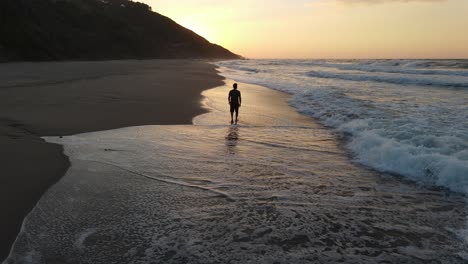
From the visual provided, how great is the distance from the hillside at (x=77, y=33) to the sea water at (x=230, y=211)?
37464 mm

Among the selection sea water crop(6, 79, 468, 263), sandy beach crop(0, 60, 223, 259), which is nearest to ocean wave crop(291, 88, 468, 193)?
sea water crop(6, 79, 468, 263)

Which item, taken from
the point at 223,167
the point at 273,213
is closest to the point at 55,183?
the point at 223,167

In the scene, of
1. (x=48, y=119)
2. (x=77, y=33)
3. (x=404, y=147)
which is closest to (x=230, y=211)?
(x=404, y=147)

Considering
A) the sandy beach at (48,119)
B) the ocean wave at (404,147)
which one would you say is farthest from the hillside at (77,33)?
the ocean wave at (404,147)

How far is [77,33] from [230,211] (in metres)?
67.3

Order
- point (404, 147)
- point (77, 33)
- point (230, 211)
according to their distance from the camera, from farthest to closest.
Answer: point (77, 33) < point (404, 147) < point (230, 211)

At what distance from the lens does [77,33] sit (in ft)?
212

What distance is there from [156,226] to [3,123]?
682 cm

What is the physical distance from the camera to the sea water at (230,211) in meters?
4.00

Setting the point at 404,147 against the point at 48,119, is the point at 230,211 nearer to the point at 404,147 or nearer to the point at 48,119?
the point at 404,147

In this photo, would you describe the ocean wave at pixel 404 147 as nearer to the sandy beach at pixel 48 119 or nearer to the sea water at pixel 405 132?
the sea water at pixel 405 132

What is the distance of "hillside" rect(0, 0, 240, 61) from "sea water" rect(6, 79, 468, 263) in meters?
37.5

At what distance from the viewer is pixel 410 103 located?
16547 mm

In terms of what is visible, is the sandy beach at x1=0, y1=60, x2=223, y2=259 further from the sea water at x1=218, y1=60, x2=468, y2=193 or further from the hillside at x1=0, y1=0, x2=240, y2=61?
the hillside at x1=0, y1=0, x2=240, y2=61
